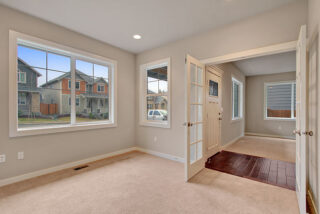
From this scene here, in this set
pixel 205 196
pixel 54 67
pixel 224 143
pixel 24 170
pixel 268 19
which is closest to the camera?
pixel 205 196

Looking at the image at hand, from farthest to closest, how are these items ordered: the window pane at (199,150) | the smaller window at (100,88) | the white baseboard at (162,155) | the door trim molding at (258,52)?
the smaller window at (100,88), the white baseboard at (162,155), the window pane at (199,150), the door trim molding at (258,52)

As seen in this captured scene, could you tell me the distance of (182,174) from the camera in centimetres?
277

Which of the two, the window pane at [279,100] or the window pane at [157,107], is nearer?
the window pane at [157,107]

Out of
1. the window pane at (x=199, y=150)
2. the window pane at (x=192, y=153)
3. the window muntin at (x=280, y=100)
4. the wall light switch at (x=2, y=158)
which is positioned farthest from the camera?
the window muntin at (x=280, y=100)

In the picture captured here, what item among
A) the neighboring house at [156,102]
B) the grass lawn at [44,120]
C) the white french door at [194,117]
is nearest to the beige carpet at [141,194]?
the white french door at [194,117]

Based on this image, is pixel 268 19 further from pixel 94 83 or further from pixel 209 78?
pixel 94 83

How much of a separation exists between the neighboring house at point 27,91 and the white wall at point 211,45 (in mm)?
2250

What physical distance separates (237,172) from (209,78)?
2015 mm

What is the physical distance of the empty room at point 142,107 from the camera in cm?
196

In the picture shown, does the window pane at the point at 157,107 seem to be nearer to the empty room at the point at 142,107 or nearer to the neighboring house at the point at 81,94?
the empty room at the point at 142,107

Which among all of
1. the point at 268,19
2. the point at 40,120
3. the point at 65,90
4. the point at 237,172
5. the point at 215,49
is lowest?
the point at 237,172

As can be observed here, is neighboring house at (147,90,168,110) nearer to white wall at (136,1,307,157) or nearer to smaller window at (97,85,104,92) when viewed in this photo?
white wall at (136,1,307,157)

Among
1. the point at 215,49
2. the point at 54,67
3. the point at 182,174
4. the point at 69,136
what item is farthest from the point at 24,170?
the point at 215,49

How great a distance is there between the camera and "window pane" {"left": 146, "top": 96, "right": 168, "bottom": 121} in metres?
3.88
